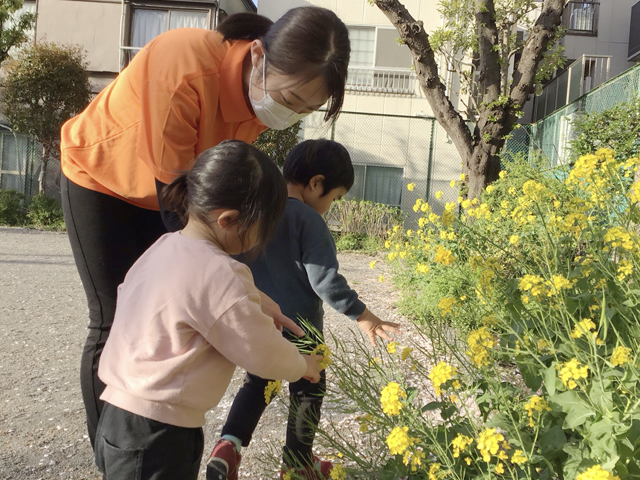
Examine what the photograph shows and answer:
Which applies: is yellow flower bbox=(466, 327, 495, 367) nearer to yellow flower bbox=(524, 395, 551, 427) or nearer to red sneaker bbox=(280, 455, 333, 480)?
yellow flower bbox=(524, 395, 551, 427)

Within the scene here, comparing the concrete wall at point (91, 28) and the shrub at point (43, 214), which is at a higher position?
the concrete wall at point (91, 28)

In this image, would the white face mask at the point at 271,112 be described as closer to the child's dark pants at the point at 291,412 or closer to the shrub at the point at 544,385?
the shrub at the point at 544,385

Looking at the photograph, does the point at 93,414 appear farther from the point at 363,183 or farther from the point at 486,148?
the point at 363,183

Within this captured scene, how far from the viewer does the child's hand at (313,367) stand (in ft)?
4.97

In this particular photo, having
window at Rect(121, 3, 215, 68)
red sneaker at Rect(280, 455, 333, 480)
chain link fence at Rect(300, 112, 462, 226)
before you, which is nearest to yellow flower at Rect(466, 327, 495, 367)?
red sneaker at Rect(280, 455, 333, 480)

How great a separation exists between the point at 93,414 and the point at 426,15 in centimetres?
1294

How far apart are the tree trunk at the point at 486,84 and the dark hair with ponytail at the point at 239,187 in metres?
5.07

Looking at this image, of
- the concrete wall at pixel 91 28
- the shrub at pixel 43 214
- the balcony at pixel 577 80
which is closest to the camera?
the shrub at pixel 43 214

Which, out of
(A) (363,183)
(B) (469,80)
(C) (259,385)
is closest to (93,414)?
(C) (259,385)

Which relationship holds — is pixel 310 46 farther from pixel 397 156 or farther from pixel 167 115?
pixel 397 156

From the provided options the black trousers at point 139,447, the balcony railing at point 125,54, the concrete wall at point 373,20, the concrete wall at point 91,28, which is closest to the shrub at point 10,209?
Result: the concrete wall at point 91,28

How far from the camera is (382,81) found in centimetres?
1337

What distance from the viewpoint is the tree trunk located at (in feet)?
19.6

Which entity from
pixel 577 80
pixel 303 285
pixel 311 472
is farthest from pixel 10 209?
pixel 577 80
